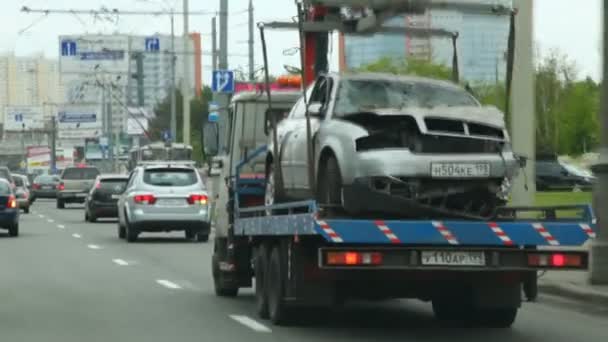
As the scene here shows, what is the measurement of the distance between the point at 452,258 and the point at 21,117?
158m

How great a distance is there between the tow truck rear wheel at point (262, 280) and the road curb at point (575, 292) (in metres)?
3.87

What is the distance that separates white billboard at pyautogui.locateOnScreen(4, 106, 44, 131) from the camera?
16612 centimetres

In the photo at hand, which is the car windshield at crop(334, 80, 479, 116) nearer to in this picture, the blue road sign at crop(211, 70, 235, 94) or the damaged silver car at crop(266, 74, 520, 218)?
the damaged silver car at crop(266, 74, 520, 218)

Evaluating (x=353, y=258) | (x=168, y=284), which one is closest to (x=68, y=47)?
(x=168, y=284)

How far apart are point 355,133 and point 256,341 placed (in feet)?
6.33

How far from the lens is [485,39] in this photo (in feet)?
48.2

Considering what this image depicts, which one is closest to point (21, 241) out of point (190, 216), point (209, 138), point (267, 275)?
point (190, 216)

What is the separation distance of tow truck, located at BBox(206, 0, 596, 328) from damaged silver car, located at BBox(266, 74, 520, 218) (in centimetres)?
21

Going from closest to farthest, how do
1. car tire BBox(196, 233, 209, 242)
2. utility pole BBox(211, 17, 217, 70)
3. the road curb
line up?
1. the road curb
2. car tire BBox(196, 233, 209, 242)
3. utility pole BBox(211, 17, 217, 70)

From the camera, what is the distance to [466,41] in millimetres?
14891

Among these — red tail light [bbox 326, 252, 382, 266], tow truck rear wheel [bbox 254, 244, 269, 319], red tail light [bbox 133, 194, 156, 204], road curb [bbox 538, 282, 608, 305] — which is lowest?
→ red tail light [bbox 133, 194, 156, 204]

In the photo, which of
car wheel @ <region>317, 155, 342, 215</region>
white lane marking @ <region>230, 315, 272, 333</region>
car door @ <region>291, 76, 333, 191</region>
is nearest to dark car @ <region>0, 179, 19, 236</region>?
white lane marking @ <region>230, 315, 272, 333</region>

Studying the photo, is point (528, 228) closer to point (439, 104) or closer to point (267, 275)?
point (439, 104)

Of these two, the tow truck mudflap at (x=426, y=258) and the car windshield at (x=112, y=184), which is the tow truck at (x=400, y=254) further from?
the car windshield at (x=112, y=184)
